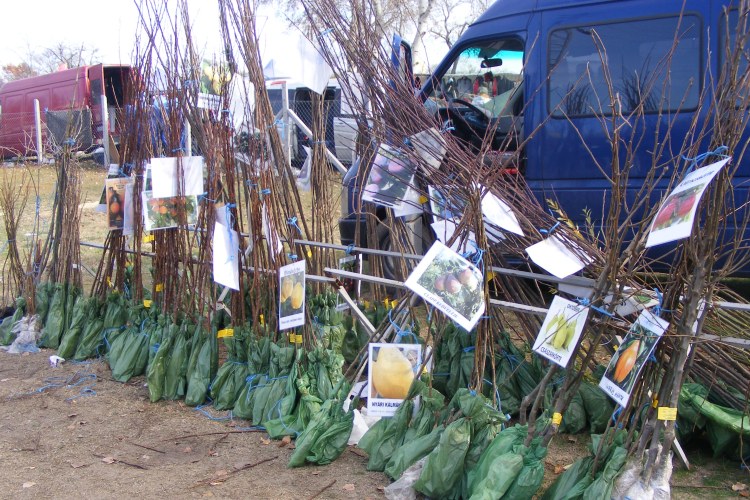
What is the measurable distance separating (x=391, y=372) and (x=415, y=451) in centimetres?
41

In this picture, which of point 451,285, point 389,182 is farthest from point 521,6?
point 451,285

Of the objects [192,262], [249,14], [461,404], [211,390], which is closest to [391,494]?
[461,404]

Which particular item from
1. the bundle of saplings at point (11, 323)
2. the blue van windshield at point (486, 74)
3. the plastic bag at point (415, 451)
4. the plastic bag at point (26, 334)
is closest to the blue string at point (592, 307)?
the plastic bag at point (415, 451)

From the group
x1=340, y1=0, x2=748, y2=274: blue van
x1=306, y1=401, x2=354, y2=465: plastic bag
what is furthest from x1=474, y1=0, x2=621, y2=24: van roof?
x1=306, y1=401, x2=354, y2=465: plastic bag

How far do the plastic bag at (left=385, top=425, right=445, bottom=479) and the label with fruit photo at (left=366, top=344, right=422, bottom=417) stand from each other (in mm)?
305

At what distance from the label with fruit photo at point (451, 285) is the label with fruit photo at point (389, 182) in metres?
0.71

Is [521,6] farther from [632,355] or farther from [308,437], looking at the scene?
[308,437]

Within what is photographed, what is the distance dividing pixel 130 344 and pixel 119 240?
842 millimetres

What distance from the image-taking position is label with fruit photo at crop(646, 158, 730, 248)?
1.71m

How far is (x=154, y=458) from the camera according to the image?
280cm

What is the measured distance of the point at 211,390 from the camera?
3354 mm

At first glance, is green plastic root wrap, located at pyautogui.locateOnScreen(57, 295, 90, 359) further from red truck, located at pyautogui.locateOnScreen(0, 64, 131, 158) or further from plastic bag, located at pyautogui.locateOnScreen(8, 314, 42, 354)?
red truck, located at pyautogui.locateOnScreen(0, 64, 131, 158)

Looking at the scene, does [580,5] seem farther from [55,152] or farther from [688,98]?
[55,152]

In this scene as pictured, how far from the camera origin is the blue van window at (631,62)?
4.03 metres
